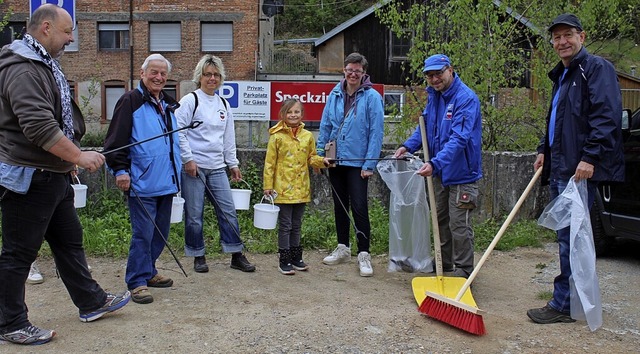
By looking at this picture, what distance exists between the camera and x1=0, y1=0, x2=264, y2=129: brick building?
28.8 meters

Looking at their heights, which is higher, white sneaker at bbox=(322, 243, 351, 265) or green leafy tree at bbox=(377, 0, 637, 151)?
green leafy tree at bbox=(377, 0, 637, 151)

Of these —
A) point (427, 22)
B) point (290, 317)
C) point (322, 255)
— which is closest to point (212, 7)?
point (427, 22)

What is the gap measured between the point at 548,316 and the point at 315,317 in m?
1.58

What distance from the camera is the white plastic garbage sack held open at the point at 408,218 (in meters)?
5.42

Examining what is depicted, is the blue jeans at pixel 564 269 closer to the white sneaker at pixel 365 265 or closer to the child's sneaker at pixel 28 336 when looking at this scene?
the white sneaker at pixel 365 265

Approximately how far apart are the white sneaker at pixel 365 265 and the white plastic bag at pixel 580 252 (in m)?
1.73

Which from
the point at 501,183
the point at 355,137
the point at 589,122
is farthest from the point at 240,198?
the point at 501,183

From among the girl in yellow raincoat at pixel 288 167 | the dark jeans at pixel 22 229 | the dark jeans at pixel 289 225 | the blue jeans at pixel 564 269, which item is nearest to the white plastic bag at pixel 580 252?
the blue jeans at pixel 564 269

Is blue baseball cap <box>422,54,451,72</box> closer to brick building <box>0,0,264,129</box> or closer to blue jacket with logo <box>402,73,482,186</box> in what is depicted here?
blue jacket with logo <box>402,73,482,186</box>

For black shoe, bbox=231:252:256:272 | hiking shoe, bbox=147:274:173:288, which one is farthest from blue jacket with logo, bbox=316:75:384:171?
hiking shoe, bbox=147:274:173:288

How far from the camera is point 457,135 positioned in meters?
4.84

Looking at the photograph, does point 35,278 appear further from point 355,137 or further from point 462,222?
point 462,222

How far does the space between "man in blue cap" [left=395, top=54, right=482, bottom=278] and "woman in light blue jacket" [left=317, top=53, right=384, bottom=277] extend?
1.81 feet

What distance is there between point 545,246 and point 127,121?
441 cm
